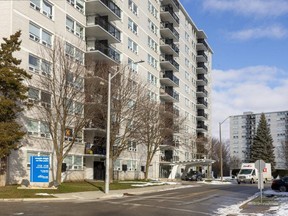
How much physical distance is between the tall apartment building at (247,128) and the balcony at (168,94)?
351 ft

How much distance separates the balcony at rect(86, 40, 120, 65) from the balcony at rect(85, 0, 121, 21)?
3538 mm

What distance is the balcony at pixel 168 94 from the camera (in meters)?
75.5

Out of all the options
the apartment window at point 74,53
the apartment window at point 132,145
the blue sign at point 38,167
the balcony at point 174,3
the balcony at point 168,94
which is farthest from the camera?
the balcony at point 174,3

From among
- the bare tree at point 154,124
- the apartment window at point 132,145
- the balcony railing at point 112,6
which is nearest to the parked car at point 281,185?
the bare tree at point 154,124

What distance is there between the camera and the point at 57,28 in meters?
42.6

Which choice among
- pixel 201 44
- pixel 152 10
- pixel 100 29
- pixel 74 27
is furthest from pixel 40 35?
pixel 201 44

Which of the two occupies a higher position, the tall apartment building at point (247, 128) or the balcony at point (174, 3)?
the balcony at point (174, 3)

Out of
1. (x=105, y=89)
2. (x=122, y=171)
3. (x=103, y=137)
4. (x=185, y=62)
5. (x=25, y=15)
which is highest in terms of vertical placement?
(x=185, y=62)

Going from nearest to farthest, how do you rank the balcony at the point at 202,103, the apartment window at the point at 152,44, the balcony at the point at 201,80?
the apartment window at the point at 152,44 < the balcony at the point at 202,103 < the balcony at the point at 201,80

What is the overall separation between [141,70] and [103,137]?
57.4 ft

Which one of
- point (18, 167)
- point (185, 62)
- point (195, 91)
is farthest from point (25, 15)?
point (195, 91)

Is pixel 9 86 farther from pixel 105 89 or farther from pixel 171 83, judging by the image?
pixel 171 83

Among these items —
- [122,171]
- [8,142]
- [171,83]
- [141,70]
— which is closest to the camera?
[8,142]

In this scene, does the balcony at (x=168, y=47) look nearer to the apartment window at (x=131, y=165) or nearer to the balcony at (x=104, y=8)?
the balcony at (x=104, y=8)
